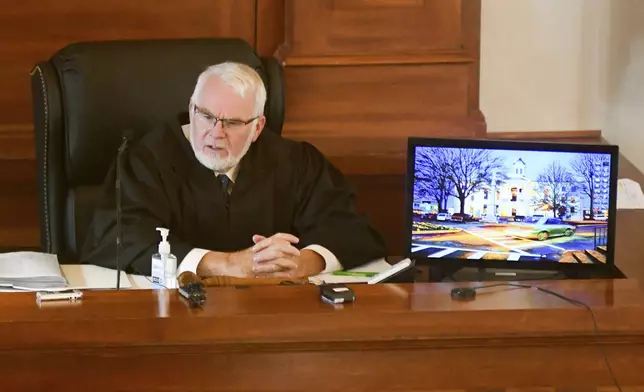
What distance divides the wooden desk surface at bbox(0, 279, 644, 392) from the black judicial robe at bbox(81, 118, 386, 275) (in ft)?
2.54

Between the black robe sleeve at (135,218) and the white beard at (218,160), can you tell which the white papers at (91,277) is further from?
the white beard at (218,160)

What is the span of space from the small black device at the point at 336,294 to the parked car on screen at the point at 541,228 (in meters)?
0.64

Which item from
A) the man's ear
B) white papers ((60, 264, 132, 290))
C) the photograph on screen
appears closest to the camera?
white papers ((60, 264, 132, 290))

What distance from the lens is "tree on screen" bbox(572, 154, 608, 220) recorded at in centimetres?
232

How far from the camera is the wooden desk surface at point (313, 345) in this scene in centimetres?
167

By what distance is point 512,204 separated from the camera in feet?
7.72

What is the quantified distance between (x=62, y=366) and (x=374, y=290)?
0.58 meters

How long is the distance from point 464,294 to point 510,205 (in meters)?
0.55

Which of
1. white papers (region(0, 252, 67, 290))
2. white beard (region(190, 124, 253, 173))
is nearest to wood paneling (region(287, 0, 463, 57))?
white beard (region(190, 124, 253, 173))

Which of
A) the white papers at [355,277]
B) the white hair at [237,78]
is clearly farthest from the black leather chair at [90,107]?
the white papers at [355,277]

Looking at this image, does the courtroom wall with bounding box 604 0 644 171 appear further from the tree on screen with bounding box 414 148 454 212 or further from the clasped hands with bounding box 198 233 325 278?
the clasped hands with bounding box 198 233 325 278

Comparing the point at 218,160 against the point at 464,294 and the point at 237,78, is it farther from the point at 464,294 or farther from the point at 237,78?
the point at 464,294

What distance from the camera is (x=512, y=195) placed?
235 cm

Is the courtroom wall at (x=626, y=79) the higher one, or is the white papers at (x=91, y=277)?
the courtroom wall at (x=626, y=79)
